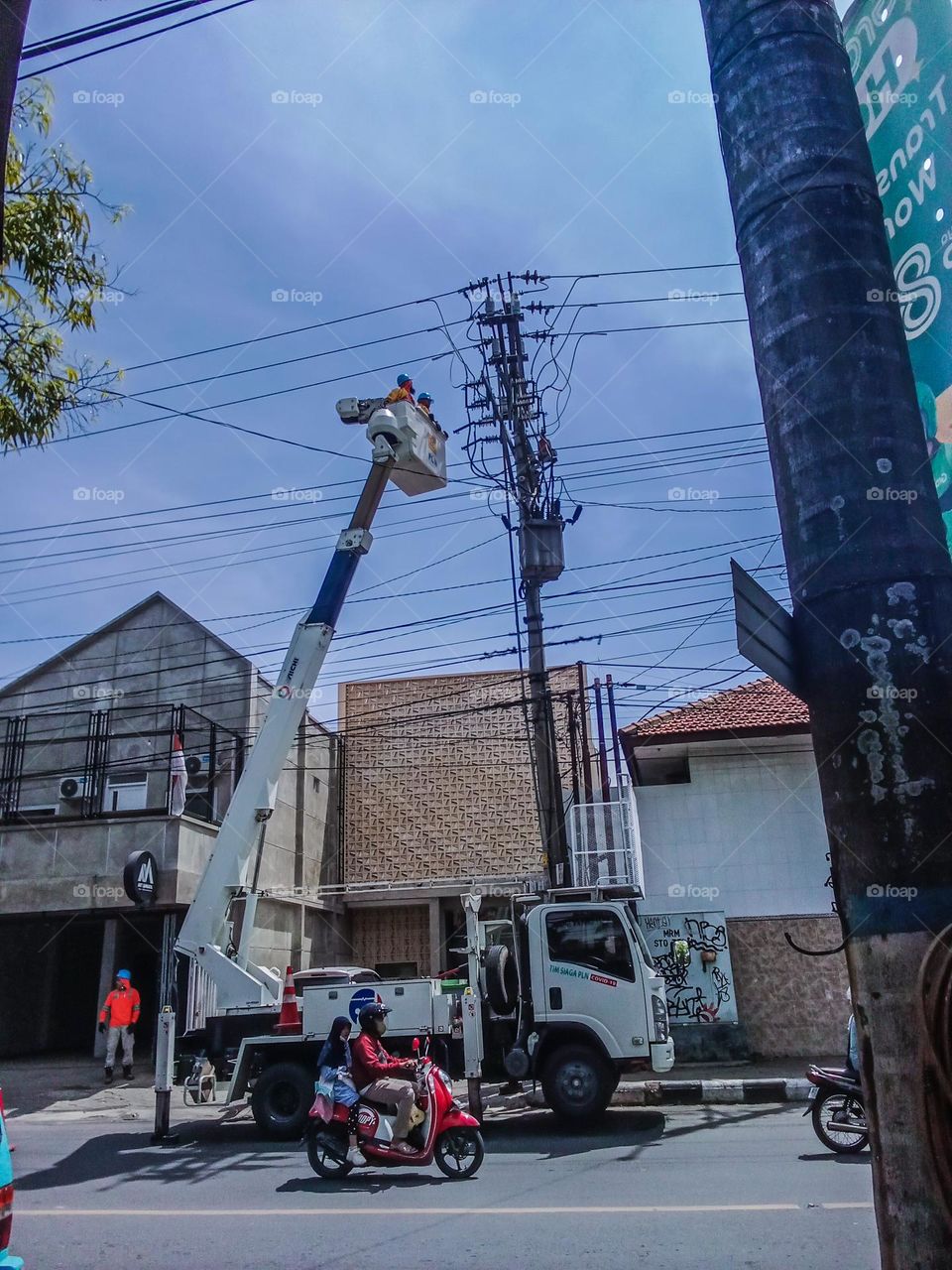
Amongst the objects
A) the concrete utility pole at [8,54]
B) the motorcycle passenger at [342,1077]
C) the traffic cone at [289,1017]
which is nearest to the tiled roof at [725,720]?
the traffic cone at [289,1017]

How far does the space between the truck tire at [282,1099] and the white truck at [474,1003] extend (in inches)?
0.5

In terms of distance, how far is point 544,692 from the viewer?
14852 millimetres

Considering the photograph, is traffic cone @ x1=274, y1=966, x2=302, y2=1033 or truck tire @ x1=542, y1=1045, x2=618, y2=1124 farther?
traffic cone @ x1=274, y1=966, x2=302, y2=1033

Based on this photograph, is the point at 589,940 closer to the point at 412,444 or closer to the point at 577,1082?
the point at 577,1082

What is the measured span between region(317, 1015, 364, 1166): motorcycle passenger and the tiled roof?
9.79 metres

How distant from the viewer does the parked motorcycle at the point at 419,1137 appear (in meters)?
8.52

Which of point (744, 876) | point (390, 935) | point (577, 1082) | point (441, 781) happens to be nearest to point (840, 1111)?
point (577, 1082)

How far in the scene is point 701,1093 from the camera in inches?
526

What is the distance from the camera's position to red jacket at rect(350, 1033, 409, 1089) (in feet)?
28.7

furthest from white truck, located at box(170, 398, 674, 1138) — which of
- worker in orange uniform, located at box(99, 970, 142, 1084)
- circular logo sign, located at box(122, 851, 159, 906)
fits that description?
worker in orange uniform, located at box(99, 970, 142, 1084)

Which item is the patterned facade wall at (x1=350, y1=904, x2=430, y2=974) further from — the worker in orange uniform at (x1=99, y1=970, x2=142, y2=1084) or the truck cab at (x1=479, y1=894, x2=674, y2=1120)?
the truck cab at (x1=479, y1=894, x2=674, y2=1120)

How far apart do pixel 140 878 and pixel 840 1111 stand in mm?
11431

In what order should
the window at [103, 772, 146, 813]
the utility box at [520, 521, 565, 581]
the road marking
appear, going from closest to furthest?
the road marking
the utility box at [520, 521, 565, 581]
the window at [103, 772, 146, 813]

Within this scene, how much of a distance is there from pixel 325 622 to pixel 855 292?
11.1 metres
